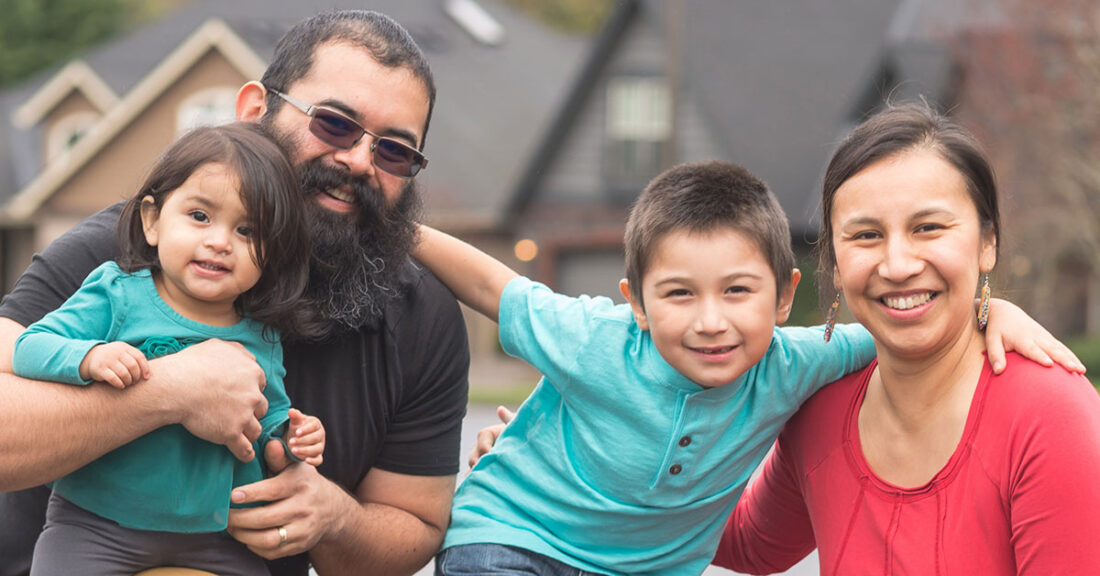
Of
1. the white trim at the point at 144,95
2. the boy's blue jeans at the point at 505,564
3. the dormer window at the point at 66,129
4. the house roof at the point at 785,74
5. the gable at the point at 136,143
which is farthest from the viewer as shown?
the dormer window at the point at 66,129

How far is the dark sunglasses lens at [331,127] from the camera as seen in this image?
12.2 feet

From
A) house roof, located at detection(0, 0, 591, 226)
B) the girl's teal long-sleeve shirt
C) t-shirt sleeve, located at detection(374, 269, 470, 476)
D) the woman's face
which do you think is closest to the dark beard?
t-shirt sleeve, located at detection(374, 269, 470, 476)

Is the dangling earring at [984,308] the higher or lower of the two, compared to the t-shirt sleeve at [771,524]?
higher

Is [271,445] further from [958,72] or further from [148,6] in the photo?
[148,6]

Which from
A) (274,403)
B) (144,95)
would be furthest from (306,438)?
(144,95)

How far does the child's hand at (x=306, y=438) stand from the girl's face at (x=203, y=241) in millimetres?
363

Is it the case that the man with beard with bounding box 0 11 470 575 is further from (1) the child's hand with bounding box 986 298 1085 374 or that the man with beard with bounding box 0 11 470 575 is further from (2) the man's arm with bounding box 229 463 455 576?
(1) the child's hand with bounding box 986 298 1085 374

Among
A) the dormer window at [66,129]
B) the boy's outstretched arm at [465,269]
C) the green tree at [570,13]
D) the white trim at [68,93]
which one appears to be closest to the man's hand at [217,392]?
the boy's outstretched arm at [465,269]

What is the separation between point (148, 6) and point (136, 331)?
4823 centimetres

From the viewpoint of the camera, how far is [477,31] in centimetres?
2938

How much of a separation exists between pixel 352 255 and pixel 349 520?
2.50ft

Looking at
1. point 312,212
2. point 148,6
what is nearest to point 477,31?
point 148,6

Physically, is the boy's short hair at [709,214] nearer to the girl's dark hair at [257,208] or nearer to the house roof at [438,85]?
the girl's dark hair at [257,208]

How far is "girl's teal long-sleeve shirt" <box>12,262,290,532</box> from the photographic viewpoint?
122 inches
